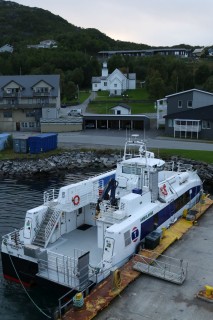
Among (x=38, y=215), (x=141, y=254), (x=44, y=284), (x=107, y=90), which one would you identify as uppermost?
(x=107, y=90)

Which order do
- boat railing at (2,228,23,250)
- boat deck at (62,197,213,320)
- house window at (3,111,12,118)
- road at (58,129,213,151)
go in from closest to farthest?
boat deck at (62,197,213,320) < boat railing at (2,228,23,250) < road at (58,129,213,151) < house window at (3,111,12,118)

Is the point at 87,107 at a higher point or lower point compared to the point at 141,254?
higher

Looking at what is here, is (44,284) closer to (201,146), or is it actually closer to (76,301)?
(76,301)

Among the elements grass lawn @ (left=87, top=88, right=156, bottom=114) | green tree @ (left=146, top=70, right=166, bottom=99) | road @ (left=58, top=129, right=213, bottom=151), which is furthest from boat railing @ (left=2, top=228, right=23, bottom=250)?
green tree @ (left=146, top=70, right=166, bottom=99)

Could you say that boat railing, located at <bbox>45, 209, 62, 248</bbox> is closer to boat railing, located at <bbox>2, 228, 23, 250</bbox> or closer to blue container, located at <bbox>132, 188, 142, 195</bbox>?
boat railing, located at <bbox>2, 228, 23, 250</bbox>

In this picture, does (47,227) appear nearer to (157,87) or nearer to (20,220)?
(20,220)

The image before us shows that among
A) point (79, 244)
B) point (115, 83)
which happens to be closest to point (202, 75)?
point (115, 83)

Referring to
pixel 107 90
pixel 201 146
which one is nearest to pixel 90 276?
pixel 201 146
